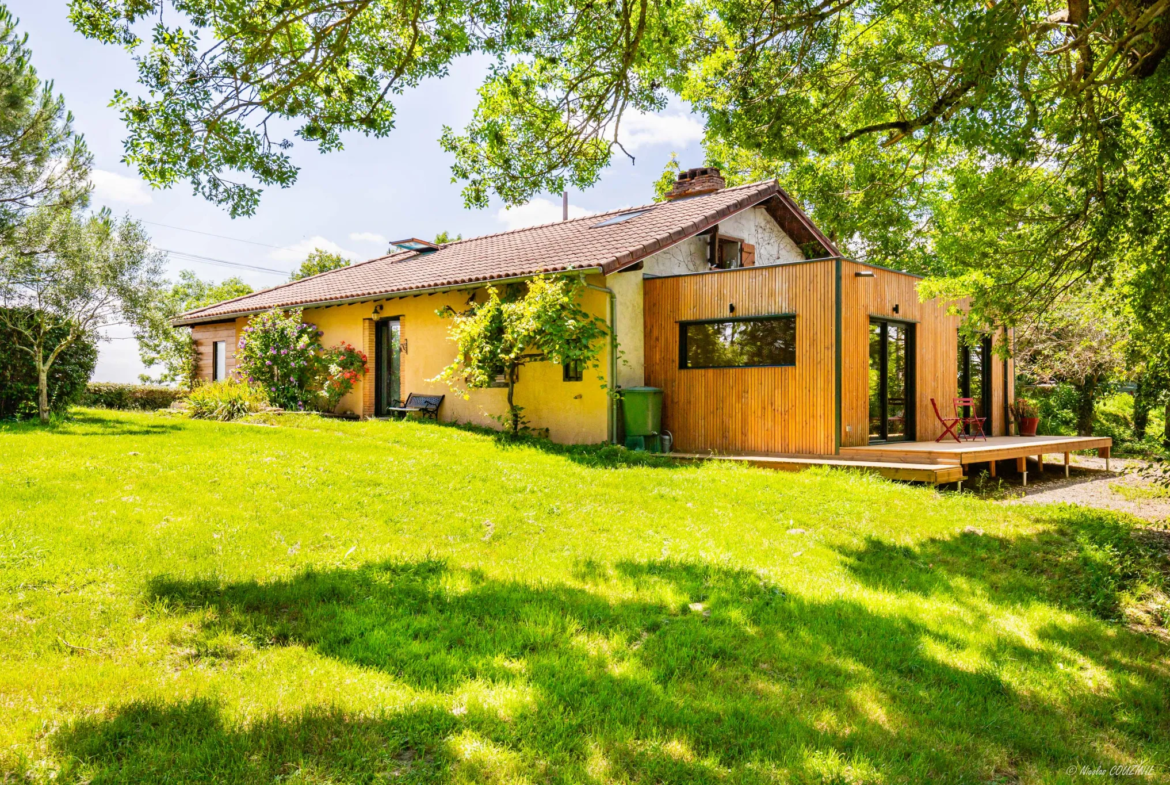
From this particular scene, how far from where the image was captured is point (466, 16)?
23.3ft

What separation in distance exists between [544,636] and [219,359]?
1969 centimetres

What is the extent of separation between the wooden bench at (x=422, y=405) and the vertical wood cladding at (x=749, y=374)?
4540 mm

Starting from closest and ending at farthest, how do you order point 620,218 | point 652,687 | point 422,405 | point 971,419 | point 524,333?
point 652,687 → point 524,333 → point 971,419 → point 422,405 → point 620,218

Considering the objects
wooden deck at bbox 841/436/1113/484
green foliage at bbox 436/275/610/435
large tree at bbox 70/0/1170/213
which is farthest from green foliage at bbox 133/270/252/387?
wooden deck at bbox 841/436/1113/484

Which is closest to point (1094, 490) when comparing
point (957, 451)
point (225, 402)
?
point (957, 451)

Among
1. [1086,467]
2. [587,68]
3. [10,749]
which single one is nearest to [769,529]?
[587,68]

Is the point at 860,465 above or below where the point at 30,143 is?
below

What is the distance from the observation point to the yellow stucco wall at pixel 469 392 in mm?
12172

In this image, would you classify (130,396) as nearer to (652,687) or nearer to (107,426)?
(107,426)

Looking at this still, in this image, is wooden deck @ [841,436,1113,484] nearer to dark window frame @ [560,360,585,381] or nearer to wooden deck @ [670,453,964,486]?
wooden deck @ [670,453,964,486]

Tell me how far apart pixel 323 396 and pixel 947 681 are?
14.9 meters

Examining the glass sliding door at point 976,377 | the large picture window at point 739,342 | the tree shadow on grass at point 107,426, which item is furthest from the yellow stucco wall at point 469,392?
the glass sliding door at point 976,377

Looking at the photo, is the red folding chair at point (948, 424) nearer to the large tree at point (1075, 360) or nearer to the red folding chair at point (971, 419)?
the red folding chair at point (971, 419)

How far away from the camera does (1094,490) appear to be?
11.2 meters
